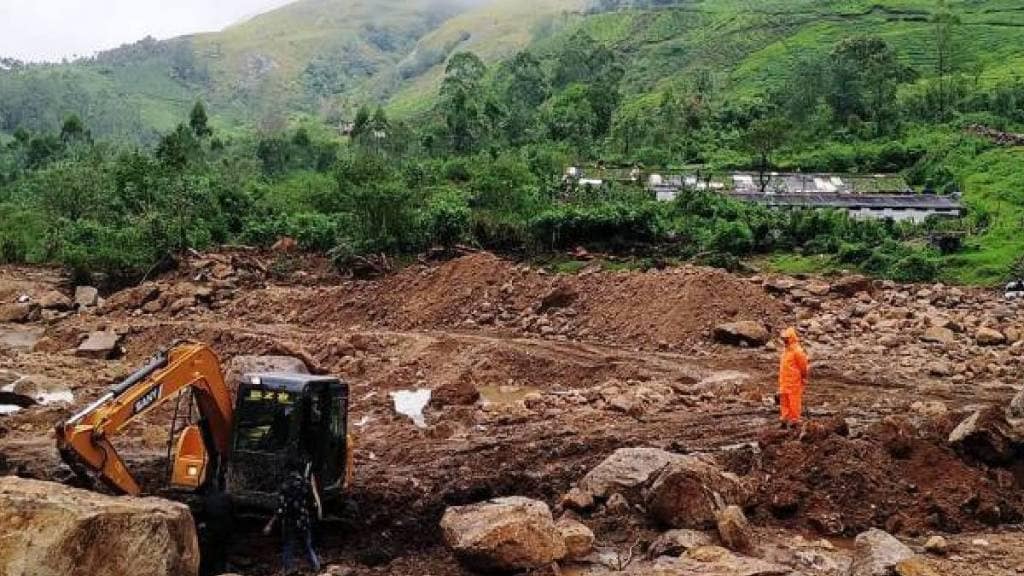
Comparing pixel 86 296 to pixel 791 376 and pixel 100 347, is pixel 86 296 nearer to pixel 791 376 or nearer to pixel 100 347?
pixel 100 347

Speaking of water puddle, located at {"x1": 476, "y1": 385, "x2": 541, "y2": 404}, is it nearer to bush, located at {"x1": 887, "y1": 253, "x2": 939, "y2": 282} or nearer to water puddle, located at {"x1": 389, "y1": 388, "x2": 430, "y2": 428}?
water puddle, located at {"x1": 389, "y1": 388, "x2": 430, "y2": 428}

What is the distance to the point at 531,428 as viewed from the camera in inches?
592

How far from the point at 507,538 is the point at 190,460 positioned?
3.43 m

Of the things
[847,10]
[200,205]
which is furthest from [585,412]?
[847,10]

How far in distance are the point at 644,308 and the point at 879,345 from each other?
5183mm

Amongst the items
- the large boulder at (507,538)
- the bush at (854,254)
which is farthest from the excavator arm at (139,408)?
the bush at (854,254)

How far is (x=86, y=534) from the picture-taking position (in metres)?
8.12

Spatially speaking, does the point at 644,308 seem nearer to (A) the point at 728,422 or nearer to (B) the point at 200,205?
(A) the point at 728,422

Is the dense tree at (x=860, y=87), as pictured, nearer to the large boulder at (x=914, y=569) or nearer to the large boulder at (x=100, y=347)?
the large boulder at (x=100, y=347)

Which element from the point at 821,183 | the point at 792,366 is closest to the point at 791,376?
the point at 792,366

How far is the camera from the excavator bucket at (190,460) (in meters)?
10.1

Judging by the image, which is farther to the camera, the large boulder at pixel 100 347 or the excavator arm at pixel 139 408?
the large boulder at pixel 100 347

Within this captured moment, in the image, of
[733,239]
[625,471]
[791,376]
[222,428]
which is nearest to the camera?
[222,428]

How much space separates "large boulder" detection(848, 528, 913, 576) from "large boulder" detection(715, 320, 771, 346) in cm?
1137
